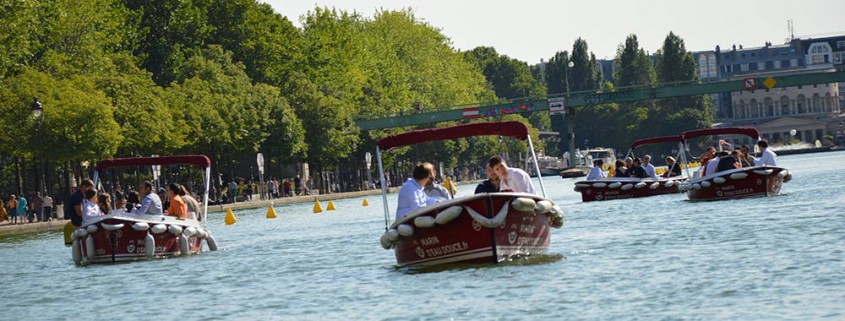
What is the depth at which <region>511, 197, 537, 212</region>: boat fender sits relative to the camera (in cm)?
2403

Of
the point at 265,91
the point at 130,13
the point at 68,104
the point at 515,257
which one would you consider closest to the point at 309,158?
the point at 265,91

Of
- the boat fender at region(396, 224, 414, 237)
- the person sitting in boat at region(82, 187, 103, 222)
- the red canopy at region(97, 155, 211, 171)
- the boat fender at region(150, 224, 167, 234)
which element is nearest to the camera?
the boat fender at region(396, 224, 414, 237)

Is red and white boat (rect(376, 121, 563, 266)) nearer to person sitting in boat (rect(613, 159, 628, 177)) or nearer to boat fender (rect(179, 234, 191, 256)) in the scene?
boat fender (rect(179, 234, 191, 256))

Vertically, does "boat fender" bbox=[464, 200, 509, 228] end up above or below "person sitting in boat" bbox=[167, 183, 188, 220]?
below

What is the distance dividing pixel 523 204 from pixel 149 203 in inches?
454

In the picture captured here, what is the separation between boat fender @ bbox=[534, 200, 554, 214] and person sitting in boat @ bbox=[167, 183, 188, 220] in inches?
448

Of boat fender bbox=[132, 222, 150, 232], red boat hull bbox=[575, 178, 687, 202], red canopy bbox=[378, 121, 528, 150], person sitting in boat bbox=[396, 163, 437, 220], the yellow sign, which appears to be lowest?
red boat hull bbox=[575, 178, 687, 202]

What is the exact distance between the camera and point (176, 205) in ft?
112

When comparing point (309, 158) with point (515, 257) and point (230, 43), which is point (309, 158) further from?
point (515, 257)

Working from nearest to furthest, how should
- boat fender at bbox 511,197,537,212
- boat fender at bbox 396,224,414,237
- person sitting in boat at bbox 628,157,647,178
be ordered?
boat fender at bbox 511,197,537,212 → boat fender at bbox 396,224,414,237 → person sitting in boat at bbox 628,157,647,178

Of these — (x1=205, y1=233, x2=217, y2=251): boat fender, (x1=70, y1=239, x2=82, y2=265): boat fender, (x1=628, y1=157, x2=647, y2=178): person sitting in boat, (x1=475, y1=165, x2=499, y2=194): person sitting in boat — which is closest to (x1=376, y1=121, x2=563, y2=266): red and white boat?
(x1=475, y1=165, x2=499, y2=194): person sitting in boat

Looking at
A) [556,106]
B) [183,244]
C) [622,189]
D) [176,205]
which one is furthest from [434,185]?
[556,106]

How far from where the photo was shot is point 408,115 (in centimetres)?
13075

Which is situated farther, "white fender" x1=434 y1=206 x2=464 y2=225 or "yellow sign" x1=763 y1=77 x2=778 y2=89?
"yellow sign" x1=763 y1=77 x2=778 y2=89
